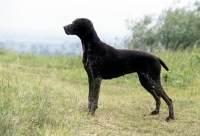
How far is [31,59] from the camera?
1492cm

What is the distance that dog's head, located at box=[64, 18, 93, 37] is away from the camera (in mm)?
6457

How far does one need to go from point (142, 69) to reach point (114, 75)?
1.68 feet

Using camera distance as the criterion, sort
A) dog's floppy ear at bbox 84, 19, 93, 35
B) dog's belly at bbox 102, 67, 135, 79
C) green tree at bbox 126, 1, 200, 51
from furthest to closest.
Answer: green tree at bbox 126, 1, 200, 51, dog's belly at bbox 102, 67, 135, 79, dog's floppy ear at bbox 84, 19, 93, 35

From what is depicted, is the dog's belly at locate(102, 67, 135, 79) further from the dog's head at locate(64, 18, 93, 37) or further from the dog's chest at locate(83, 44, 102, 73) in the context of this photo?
the dog's head at locate(64, 18, 93, 37)

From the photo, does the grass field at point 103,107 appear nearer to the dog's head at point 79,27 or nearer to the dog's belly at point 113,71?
the dog's belly at point 113,71

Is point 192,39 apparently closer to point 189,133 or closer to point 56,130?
point 189,133

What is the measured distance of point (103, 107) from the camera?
24.5 feet

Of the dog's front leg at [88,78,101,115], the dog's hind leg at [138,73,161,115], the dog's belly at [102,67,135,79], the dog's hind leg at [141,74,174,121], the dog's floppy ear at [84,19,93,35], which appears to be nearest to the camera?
the dog's floppy ear at [84,19,93,35]

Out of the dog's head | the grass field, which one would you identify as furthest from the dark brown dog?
the grass field

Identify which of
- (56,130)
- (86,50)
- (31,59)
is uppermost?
(86,50)

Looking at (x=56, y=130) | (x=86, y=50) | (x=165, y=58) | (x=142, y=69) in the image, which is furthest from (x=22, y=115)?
(x=165, y=58)

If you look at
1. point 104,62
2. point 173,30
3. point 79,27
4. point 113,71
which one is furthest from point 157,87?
point 173,30

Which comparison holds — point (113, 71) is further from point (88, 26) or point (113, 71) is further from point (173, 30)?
point (173, 30)

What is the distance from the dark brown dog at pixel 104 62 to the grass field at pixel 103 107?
487mm
